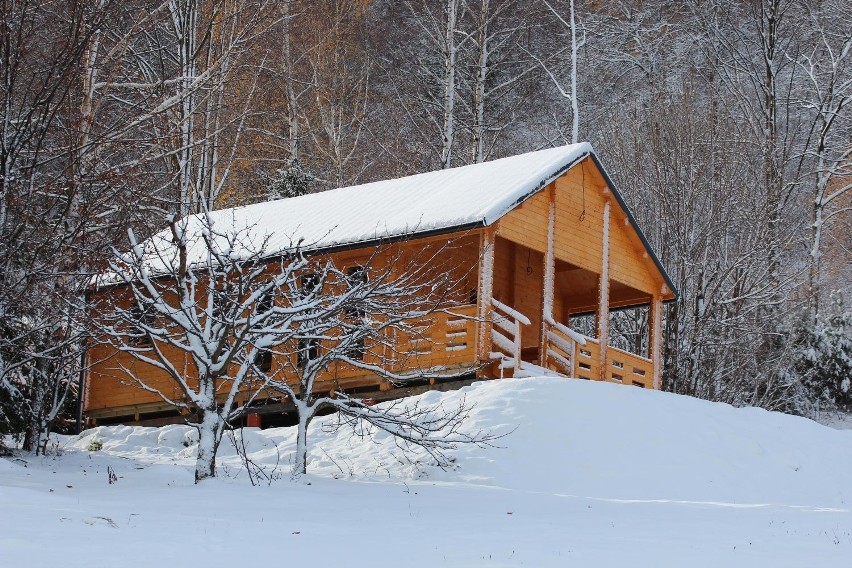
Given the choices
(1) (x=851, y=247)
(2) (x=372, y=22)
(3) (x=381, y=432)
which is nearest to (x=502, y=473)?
(3) (x=381, y=432)

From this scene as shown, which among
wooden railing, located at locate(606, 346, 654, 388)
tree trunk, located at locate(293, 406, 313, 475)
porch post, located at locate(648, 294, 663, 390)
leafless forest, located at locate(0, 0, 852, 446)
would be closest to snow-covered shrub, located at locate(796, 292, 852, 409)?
leafless forest, located at locate(0, 0, 852, 446)

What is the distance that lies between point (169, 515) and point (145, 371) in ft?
44.4

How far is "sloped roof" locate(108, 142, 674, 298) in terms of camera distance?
20234mm

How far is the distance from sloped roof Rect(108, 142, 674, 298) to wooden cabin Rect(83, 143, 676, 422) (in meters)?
0.04

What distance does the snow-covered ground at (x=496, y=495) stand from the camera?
957 cm

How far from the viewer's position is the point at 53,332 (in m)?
17.6

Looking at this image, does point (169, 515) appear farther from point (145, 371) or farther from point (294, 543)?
point (145, 371)

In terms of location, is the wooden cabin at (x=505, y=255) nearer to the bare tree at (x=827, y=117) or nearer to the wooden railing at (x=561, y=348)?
the wooden railing at (x=561, y=348)

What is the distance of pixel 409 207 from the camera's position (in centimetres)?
2234

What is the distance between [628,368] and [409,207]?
17.8 feet

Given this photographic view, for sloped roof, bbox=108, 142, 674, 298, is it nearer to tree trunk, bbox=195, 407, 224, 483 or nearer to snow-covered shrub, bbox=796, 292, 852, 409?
tree trunk, bbox=195, 407, 224, 483

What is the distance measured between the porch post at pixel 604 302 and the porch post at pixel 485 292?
3.30m

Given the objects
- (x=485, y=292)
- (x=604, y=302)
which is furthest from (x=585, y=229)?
(x=485, y=292)

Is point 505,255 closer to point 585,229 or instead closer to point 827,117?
point 585,229
